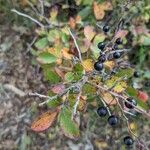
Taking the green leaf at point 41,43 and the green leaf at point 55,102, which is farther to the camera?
the green leaf at point 41,43

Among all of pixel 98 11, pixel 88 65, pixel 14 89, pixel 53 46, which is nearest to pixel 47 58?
pixel 88 65

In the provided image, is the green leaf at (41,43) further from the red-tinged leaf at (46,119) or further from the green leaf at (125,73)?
the red-tinged leaf at (46,119)

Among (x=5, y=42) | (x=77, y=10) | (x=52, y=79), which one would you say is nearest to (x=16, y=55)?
(x=5, y=42)

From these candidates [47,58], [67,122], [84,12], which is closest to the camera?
[67,122]

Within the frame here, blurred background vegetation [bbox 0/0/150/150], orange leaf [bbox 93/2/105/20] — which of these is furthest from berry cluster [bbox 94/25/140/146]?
orange leaf [bbox 93/2/105/20]

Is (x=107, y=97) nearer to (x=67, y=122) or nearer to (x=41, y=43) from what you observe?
(x=67, y=122)

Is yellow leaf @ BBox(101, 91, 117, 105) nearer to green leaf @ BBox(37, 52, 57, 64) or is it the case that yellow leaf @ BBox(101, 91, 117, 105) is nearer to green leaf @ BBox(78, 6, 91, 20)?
green leaf @ BBox(37, 52, 57, 64)

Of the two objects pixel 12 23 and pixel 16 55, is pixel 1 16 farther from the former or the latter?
pixel 16 55

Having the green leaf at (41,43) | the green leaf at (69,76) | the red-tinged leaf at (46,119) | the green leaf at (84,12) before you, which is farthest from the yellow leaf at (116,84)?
the green leaf at (84,12)
